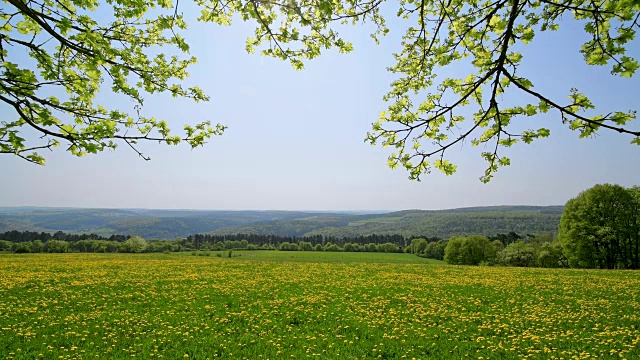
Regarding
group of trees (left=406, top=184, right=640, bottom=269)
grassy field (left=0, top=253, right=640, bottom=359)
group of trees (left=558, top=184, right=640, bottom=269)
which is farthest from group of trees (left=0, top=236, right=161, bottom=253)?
group of trees (left=558, top=184, right=640, bottom=269)

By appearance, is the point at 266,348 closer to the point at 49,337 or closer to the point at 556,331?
the point at 49,337

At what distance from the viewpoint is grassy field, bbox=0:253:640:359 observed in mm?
9289

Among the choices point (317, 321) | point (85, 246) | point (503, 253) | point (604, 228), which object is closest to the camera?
point (317, 321)

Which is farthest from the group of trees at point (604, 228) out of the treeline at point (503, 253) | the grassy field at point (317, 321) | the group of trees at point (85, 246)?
A: the group of trees at point (85, 246)

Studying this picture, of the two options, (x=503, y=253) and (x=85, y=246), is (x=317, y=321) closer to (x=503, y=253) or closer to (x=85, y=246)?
(x=503, y=253)

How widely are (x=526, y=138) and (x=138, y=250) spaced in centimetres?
9624

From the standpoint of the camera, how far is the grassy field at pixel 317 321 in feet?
30.5

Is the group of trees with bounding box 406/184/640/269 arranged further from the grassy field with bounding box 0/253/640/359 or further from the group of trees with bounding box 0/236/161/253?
the group of trees with bounding box 0/236/161/253

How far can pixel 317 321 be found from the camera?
500 inches

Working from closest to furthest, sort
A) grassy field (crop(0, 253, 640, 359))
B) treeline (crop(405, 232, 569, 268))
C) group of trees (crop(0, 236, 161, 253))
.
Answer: grassy field (crop(0, 253, 640, 359)) < treeline (crop(405, 232, 569, 268)) < group of trees (crop(0, 236, 161, 253))

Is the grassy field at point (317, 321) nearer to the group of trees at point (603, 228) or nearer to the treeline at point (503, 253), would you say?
the group of trees at point (603, 228)

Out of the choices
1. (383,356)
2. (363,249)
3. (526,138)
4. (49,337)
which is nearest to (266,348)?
(383,356)

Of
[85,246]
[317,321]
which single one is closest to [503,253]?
[317,321]

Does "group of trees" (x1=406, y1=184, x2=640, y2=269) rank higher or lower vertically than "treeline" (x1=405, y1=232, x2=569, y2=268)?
higher
